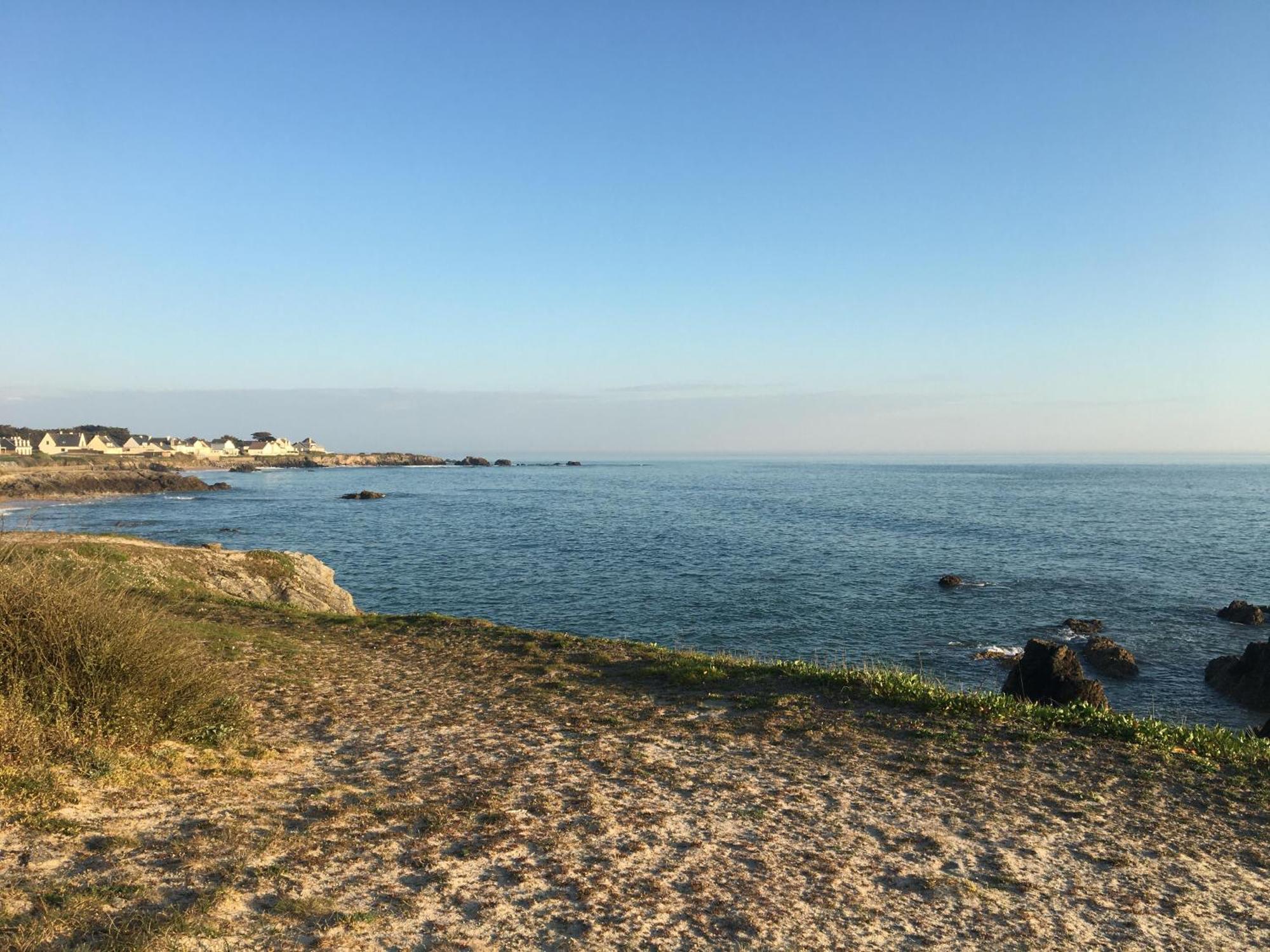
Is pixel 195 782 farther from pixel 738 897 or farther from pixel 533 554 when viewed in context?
pixel 533 554

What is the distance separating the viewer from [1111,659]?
27.4 meters

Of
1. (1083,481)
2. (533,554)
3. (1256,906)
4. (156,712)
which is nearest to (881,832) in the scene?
(1256,906)

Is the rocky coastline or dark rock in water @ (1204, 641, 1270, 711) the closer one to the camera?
dark rock in water @ (1204, 641, 1270, 711)

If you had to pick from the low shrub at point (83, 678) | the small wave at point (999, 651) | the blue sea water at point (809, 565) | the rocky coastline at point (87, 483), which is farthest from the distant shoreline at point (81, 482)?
the small wave at point (999, 651)

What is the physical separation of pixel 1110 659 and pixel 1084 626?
587 centimetres

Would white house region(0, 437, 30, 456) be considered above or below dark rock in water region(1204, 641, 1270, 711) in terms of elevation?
above

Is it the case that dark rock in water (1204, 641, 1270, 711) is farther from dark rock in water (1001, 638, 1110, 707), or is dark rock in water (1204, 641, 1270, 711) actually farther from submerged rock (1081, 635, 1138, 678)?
dark rock in water (1001, 638, 1110, 707)

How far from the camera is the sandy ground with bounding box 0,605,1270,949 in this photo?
658cm

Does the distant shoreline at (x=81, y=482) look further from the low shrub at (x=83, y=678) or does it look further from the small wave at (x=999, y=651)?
the small wave at (x=999, y=651)

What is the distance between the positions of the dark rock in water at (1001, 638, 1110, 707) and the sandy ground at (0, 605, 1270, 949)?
34.1ft

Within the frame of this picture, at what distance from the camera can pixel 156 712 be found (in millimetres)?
10203

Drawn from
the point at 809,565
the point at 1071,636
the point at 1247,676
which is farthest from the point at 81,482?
the point at 1247,676

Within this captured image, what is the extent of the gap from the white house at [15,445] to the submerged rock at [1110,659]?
200 metres

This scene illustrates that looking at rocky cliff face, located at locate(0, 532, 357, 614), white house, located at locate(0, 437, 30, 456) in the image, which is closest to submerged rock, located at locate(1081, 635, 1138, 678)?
rocky cliff face, located at locate(0, 532, 357, 614)
